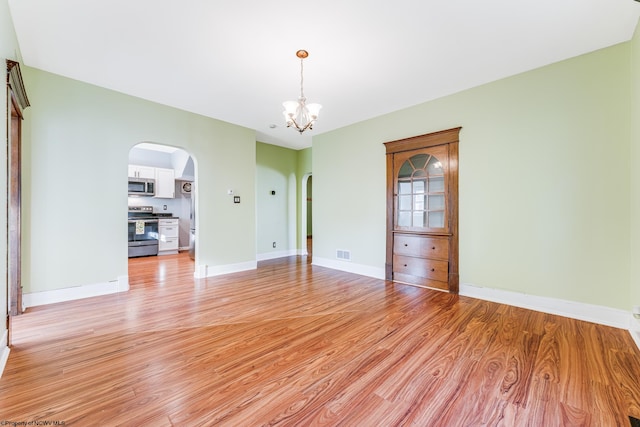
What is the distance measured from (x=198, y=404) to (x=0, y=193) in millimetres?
2126

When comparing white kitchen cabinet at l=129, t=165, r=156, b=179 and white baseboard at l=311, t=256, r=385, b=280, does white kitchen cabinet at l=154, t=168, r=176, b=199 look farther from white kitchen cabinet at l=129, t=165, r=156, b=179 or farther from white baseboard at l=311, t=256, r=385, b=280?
white baseboard at l=311, t=256, r=385, b=280

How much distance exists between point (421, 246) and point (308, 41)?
312 cm

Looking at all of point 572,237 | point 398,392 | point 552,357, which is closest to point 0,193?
point 398,392

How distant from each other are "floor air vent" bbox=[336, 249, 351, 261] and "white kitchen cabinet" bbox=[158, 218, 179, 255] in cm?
489

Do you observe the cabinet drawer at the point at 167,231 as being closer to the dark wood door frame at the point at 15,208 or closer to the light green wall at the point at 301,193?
the light green wall at the point at 301,193

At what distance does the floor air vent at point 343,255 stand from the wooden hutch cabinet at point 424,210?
0.86 m

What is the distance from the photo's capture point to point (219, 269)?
463 cm

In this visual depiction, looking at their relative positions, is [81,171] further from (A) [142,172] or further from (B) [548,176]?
(B) [548,176]

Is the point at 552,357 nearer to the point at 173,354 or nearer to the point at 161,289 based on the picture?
the point at 173,354

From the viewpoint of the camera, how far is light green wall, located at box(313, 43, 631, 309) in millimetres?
2588

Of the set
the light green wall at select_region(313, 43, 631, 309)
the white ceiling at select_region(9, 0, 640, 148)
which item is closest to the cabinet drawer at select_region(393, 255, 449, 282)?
the light green wall at select_region(313, 43, 631, 309)

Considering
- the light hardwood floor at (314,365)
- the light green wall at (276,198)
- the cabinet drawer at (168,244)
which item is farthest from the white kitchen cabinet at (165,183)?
the light hardwood floor at (314,365)

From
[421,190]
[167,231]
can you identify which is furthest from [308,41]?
[167,231]

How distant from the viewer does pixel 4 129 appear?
197 centimetres
